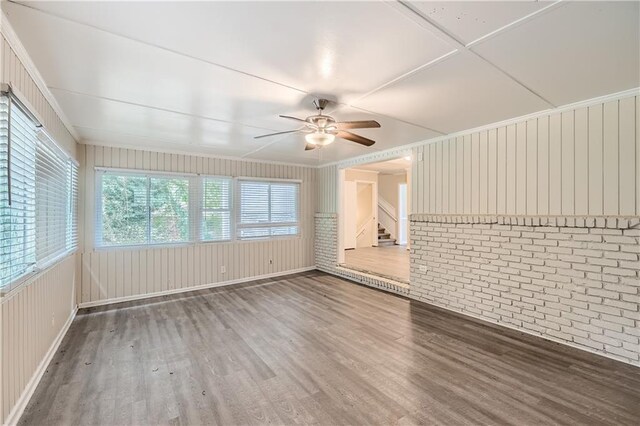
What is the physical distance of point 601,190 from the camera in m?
2.82

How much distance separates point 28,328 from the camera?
2.22 metres

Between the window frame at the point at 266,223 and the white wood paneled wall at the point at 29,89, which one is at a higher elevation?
the white wood paneled wall at the point at 29,89

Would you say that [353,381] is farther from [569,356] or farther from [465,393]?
[569,356]

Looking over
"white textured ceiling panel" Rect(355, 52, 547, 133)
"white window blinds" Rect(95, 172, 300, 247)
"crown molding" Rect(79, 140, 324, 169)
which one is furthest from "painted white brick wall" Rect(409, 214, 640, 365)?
"crown molding" Rect(79, 140, 324, 169)

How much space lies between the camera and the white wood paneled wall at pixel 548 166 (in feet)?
8.84

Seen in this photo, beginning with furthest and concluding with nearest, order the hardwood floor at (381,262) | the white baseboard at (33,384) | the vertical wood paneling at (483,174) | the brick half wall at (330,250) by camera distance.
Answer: the brick half wall at (330,250) < the hardwood floor at (381,262) < the vertical wood paneling at (483,174) < the white baseboard at (33,384)

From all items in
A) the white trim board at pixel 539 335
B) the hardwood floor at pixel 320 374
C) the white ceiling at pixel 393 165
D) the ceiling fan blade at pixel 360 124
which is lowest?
the hardwood floor at pixel 320 374

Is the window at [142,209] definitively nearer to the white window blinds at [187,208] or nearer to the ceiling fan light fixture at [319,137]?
the white window blinds at [187,208]

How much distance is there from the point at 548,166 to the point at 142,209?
5788 mm

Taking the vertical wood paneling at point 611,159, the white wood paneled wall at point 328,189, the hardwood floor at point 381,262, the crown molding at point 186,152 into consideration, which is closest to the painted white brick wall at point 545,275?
the vertical wood paneling at point 611,159

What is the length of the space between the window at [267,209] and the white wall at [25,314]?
9.82ft

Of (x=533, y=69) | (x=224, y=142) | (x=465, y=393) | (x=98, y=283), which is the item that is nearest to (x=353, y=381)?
A: (x=465, y=393)

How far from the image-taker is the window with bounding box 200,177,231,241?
5.33 meters

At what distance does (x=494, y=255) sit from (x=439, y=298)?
105 centimetres
